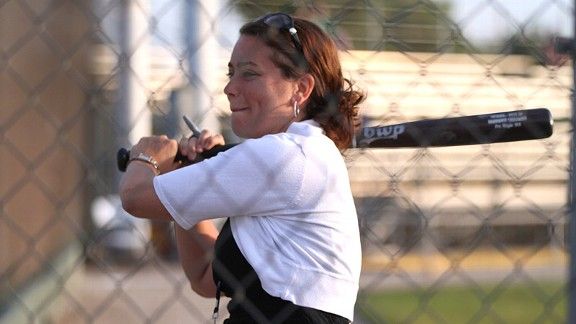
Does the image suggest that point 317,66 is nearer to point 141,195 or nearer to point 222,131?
point 141,195

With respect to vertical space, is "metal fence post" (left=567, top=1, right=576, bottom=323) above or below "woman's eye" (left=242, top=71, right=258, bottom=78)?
below

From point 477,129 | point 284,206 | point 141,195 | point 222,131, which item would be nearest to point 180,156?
point 141,195

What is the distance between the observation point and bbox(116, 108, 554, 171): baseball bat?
2.40m

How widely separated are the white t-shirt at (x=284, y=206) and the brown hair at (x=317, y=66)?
0.12 m

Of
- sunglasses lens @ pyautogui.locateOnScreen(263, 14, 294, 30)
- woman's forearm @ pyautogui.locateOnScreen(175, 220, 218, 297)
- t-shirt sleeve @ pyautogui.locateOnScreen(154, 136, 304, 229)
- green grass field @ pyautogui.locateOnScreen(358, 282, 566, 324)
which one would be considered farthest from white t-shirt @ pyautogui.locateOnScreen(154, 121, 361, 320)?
green grass field @ pyautogui.locateOnScreen(358, 282, 566, 324)

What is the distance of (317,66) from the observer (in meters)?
2.43

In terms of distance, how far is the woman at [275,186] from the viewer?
7.37 feet

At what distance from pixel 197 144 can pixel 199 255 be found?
0.30m

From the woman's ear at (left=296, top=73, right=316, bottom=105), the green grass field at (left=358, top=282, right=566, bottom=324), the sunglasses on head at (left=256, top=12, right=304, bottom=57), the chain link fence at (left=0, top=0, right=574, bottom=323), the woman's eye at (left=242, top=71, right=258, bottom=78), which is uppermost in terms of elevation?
the sunglasses on head at (left=256, top=12, right=304, bottom=57)

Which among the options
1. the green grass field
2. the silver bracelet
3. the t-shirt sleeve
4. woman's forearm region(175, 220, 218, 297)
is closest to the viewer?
the t-shirt sleeve

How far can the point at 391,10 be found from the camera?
115 inches

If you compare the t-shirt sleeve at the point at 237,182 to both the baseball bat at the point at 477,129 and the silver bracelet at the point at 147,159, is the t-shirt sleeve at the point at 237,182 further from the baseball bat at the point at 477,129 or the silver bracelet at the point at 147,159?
the baseball bat at the point at 477,129

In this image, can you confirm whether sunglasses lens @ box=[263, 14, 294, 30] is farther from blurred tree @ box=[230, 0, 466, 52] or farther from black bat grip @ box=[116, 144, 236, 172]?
black bat grip @ box=[116, 144, 236, 172]

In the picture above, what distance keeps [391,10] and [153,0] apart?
78cm
